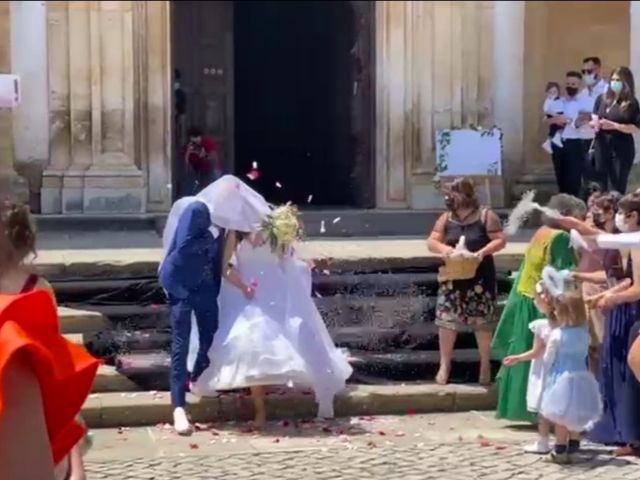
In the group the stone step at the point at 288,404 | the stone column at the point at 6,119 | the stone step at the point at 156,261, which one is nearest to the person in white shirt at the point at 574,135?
the stone step at the point at 156,261

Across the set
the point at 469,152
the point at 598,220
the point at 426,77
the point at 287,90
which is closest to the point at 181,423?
the point at 598,220

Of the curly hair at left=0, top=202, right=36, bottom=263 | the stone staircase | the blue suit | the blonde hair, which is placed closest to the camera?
the curly hair at left=0, top=202, right=36, bottom=263

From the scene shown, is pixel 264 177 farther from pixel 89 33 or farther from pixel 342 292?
pixel 342 292

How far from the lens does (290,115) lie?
1919cm

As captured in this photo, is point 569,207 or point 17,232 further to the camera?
point 569,207

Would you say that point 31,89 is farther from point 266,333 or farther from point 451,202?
Answer: point 266,333

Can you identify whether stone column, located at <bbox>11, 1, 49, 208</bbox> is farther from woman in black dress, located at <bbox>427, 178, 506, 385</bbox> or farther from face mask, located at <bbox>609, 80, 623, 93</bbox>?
woman in black dress, located at <bbox>427, 178, 506, 385</bbox>

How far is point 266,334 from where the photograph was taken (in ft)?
26.8

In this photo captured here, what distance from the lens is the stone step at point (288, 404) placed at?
27.2ft

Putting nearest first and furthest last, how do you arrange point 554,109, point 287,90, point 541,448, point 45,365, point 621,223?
point 45,365, point 621,223, point 541,448, point 554,109, point 287,90

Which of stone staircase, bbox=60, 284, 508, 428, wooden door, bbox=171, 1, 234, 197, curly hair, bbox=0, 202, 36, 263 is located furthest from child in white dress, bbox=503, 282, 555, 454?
wooden door, bbox=171, 1, 234, 197

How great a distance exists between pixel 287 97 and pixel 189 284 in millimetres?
11381

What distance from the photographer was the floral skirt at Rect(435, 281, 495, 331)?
8.91 m

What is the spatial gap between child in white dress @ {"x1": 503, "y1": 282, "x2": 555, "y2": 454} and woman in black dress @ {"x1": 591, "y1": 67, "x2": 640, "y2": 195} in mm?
4394
